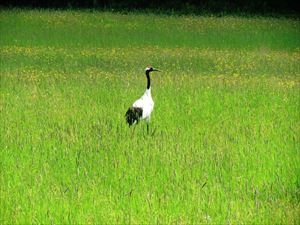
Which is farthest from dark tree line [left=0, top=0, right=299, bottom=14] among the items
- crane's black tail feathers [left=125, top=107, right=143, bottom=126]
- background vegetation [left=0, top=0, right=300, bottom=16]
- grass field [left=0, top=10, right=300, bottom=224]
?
crane's black tail feathers [left=125, top=107, right=143, bottom=126]

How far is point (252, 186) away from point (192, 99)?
6291mm

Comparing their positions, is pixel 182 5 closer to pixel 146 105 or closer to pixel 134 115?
pixel 146 105

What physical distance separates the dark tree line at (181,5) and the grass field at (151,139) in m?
20.1

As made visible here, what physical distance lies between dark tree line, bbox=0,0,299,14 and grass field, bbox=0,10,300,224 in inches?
792

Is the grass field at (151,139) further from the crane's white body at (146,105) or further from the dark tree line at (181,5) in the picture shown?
the dark tree line at (181,5)

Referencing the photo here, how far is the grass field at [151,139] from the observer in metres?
6.81

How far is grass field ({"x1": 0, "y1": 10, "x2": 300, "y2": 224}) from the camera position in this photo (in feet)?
22.4

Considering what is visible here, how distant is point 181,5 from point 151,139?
35.8 m

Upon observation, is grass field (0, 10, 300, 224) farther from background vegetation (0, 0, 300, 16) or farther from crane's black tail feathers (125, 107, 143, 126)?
background vegetation (0, 0, 300, 16)

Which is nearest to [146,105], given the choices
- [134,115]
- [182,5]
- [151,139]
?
[134,115]

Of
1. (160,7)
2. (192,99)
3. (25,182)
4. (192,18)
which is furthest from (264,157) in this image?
(160,7)

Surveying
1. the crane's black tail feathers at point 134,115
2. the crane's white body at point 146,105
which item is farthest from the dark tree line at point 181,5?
the crane's black tail feathers at point 134,115

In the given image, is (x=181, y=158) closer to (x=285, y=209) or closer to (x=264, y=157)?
(x=264, y=157)

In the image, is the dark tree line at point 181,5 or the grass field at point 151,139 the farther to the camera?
the dark tree line at point 181,5
